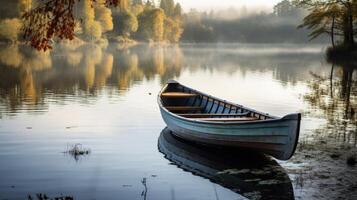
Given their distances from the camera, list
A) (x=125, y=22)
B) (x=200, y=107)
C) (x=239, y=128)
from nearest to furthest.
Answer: (x=239, y=128), (x=200, y=107), (x=125, y=22)

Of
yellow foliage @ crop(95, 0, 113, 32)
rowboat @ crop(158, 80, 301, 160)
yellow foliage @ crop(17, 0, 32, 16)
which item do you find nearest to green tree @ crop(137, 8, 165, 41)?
yellow foliage @ crop(95, 0, 113, 32)

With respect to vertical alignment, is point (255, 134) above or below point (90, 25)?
below

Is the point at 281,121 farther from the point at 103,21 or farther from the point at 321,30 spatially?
the point at 103,21

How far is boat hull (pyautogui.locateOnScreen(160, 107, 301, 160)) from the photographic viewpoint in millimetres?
16688

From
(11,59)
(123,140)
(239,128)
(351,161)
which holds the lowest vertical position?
(123,140)

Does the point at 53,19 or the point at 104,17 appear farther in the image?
the point at 104,17

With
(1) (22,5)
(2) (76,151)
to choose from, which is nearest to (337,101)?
(2) (76,151)

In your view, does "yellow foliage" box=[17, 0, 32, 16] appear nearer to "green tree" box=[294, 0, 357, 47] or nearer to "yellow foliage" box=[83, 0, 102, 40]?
"yellow foliage" box=[83, 0, 102, 40]

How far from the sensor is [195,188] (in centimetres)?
1547

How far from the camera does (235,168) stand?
58.5 ft

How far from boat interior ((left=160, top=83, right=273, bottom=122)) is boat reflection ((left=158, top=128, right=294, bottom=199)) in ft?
5.05

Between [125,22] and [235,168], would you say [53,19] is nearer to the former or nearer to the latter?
[235,168]

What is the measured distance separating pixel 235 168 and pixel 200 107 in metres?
8.60

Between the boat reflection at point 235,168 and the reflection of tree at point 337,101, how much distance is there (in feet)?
19.3
